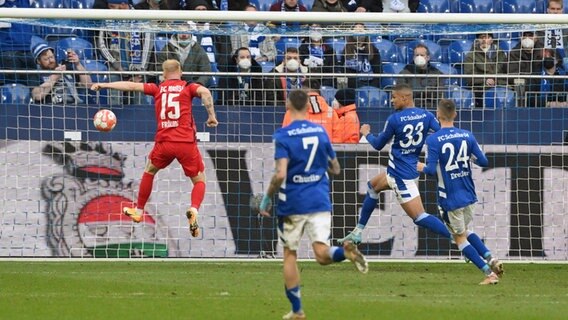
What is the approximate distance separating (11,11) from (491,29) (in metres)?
6.41

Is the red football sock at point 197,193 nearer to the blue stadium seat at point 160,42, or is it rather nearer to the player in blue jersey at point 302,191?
the blue stadium seat at point 160,42

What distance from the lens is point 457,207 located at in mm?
13766

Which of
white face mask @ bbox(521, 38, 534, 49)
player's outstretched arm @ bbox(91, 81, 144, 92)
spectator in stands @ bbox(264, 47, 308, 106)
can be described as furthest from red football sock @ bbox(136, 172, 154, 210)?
white face mask @ bbox(521, 38, 534, 49)

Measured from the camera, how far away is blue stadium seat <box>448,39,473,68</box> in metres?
18.2

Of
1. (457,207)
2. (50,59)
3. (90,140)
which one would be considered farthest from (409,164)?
(50,59)

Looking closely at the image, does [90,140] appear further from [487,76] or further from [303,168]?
[303,168]

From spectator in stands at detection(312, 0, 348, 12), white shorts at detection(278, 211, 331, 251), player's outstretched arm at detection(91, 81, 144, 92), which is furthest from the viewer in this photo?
spectator in stands at detection(312, 0, 348, 12)

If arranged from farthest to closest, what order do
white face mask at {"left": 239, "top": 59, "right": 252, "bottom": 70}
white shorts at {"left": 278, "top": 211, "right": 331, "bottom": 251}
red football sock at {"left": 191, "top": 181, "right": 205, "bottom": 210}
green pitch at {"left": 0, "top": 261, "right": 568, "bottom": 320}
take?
white face mask at {"left": 239, "top": 59, "right": 252, "bottom": 70}
red football sock at {"left": 191, "top": 181, "right": 205, "bottom": 210}
green pitch at {"left": 0, "top": 261, "right": 568, "bottom": 320}
white shorts at {"left": 278, "top": 211, "right": 331, "bottom": 251}

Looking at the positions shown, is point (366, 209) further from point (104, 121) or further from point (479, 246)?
point (104, 121)

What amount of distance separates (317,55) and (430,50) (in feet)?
6.54

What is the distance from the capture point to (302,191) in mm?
10148

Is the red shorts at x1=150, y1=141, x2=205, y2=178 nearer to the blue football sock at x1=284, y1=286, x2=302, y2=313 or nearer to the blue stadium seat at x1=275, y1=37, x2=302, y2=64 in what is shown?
the blue stadium seat at x1=275, y1=37, x2=302, y2=64

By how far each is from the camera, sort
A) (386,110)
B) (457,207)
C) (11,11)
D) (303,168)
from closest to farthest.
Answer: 1. (303,168)
2. (457,207)
3. (11,11)
4. (386,110)

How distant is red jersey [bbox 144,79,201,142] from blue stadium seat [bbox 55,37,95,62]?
10.2ft
